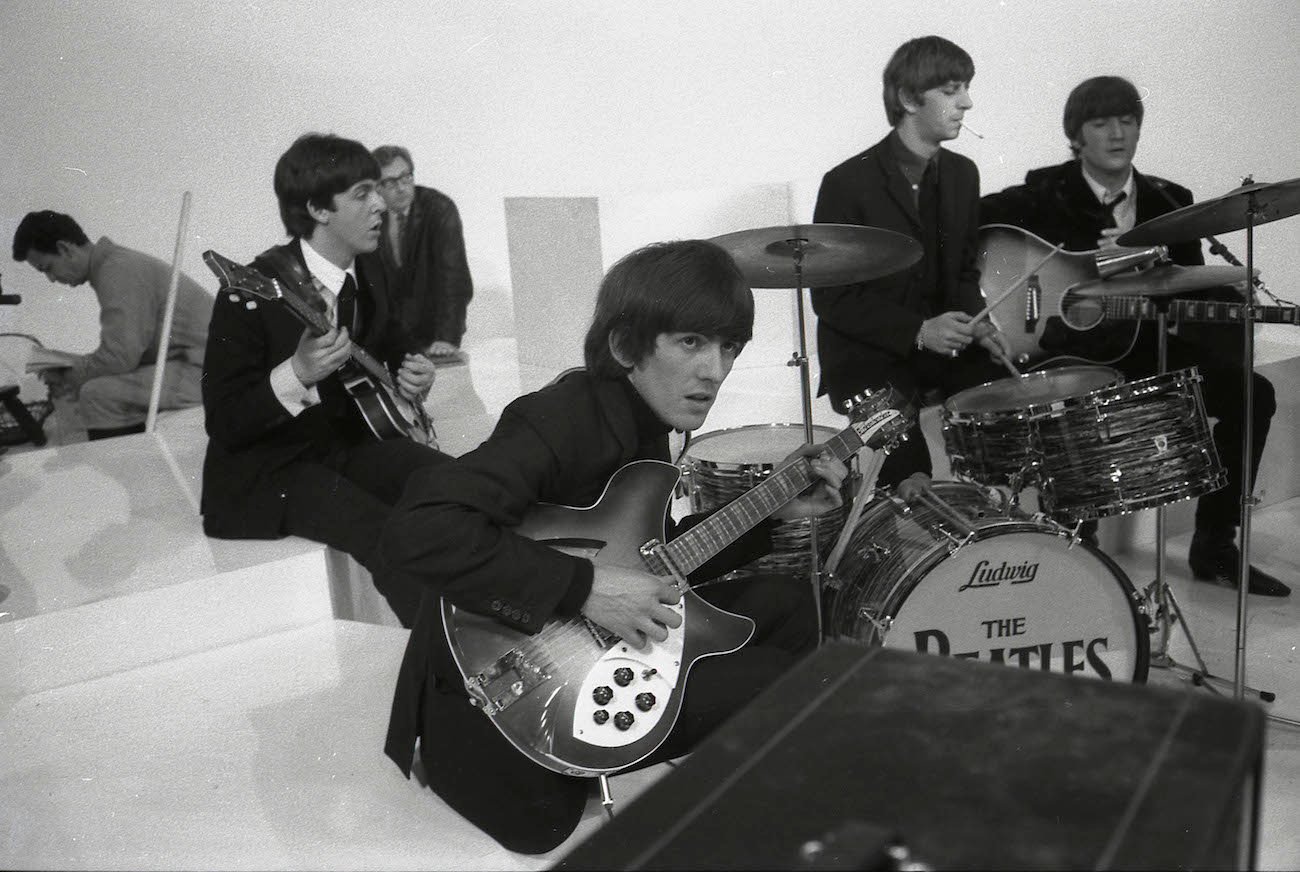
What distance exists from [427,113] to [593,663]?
201 cm

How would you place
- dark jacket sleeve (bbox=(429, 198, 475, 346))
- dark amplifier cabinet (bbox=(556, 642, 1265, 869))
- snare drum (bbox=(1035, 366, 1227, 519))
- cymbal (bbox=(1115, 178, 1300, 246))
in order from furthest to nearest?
dark jacket sleeve (bbox=(429, 198, 475, 346)) → snare drum (bbox=(1035, 366, 1227, 519)) → cymbal (bbox=(1115, 178, 1300, 246)) → dark amplifier cabinet (bbox=(556, 642, 1265, 869))

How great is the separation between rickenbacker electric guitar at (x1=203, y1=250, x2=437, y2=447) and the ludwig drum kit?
825 mm

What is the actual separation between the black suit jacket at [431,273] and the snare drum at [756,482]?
3.47ft

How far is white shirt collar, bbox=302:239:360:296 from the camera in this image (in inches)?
124

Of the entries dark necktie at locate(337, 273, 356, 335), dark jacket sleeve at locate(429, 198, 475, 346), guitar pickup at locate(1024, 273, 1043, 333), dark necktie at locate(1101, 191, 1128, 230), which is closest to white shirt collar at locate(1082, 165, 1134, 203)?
dark necktie at locate(1101, 191, 1128, 230)

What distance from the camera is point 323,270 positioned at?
124 inches

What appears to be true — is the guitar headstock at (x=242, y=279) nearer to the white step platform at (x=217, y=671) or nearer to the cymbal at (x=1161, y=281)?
the white step platform at (x=217, y=671)

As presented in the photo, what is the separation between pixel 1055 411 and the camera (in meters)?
2.65

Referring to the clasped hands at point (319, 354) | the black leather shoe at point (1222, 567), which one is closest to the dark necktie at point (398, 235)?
the clasped hands at point (319, 354)

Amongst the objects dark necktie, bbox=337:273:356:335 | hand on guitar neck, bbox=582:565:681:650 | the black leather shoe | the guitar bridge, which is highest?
dark necktie, bbox=337:273:356:335

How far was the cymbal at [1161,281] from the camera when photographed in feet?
10.8

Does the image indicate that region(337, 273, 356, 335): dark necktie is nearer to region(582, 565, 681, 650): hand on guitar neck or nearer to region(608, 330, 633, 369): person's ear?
region(608, 330, 633, 369): person's ear

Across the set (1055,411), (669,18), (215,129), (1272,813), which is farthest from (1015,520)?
(215,129)

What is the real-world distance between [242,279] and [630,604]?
1425mm
